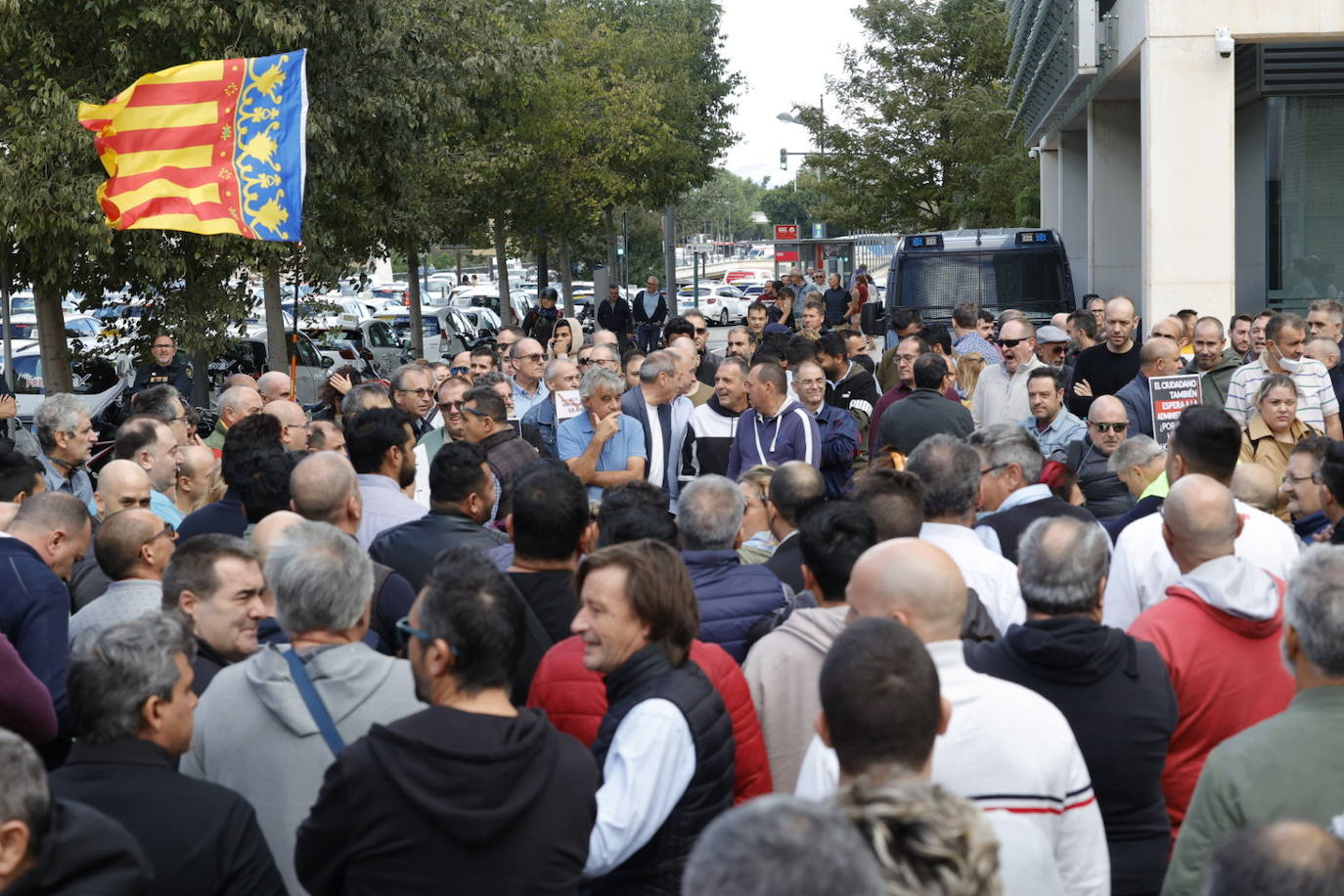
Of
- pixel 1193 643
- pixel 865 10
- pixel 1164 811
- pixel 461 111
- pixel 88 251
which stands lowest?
pixel 1164 811

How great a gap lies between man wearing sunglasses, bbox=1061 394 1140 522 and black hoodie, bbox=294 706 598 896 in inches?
185

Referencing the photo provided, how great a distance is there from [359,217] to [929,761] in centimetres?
1803

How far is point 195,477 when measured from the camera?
750 centimetres

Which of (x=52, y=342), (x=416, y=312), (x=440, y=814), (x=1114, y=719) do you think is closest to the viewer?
(x=440, y=814)

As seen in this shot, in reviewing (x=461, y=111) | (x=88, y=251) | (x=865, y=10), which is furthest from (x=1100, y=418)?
(x=865, y=10)

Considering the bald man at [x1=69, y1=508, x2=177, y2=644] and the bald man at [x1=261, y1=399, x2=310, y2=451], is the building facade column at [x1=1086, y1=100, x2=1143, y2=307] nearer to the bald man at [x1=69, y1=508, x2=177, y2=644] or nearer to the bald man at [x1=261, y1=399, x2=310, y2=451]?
the bald man at [x1=261, y1=399, x2=310, y2=451]

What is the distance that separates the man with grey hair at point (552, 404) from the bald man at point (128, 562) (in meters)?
3.98

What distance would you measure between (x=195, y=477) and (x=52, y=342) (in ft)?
40.6

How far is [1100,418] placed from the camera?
8109 millimetres

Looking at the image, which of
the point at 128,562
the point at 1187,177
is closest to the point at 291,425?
the point at 128,562

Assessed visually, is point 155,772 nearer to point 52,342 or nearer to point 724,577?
point 724,577

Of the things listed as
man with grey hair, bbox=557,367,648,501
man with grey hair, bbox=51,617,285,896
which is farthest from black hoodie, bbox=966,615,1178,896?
man with grey hair, bbox=557,367,648,501

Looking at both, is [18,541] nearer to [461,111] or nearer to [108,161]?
[108,161]

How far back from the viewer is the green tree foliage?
42.7 meters
